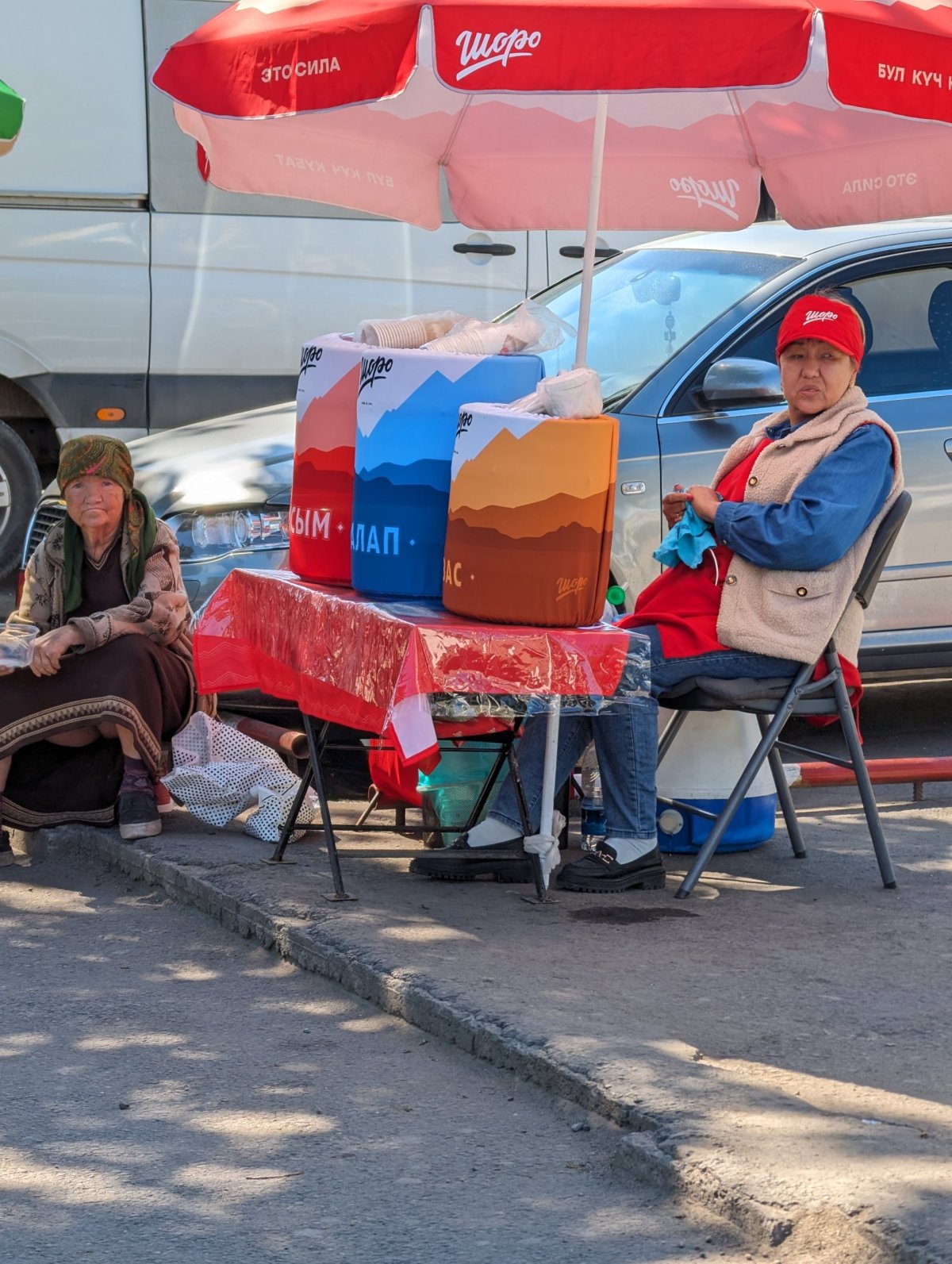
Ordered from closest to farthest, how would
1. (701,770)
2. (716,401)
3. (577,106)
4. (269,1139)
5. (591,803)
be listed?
(269,1139) < (591,803) < (701,770) < (577,106) < (716,401)

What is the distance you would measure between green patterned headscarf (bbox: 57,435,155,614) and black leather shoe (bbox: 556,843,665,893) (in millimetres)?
1743

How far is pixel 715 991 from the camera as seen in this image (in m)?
4.23

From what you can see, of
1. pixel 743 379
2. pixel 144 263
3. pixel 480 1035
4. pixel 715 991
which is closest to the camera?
pixel 480 1035

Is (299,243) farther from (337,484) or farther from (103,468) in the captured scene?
(337,484)

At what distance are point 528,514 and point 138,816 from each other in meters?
1.97

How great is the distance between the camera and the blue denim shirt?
190 inches

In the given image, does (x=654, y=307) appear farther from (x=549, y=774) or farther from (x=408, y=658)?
(x=408, y=658)

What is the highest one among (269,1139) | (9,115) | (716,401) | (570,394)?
(9,115)

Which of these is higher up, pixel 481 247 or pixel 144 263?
pixel 481 247

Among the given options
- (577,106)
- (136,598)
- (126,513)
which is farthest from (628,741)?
(577,106)

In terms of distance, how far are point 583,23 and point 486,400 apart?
923mm

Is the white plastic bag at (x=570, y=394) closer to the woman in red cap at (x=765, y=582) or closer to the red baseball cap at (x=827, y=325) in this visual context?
the woman in red cap at (x=765, y=582)

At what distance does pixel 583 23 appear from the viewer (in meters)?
3.98

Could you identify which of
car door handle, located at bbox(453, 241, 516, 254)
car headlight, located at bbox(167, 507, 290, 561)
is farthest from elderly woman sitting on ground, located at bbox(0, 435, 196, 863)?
car door handle, located at bbox(453, 241, 516, 254)
